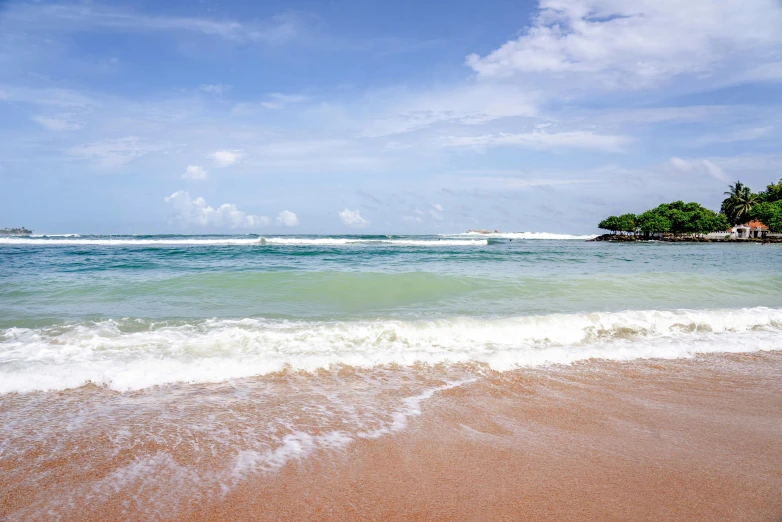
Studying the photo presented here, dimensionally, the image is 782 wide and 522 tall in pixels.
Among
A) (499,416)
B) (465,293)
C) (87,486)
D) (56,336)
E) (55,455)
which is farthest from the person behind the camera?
(465,293)

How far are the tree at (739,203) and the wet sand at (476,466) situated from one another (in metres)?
97.4

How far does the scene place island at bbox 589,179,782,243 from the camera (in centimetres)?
7038

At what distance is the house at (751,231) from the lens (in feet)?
235

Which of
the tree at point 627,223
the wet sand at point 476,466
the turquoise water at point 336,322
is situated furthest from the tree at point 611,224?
the wet sand at point 476,466

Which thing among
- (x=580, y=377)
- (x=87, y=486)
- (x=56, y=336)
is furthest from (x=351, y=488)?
(x=56, y=336)

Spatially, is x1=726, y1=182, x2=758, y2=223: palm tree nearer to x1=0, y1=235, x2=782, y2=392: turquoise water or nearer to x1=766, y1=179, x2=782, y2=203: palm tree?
x1=766, y1=179, x2=782, y2=203: palm tree

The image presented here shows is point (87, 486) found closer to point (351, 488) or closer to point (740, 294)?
point (351, 488)

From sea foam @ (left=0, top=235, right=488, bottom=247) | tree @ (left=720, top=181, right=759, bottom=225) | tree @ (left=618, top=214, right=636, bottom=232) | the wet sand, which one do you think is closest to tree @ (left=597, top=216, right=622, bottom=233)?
tree @ (left=618, top=214, right=636, bottom=232)

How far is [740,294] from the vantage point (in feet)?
34.8

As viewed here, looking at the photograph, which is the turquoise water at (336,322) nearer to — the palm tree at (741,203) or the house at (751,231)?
the house at (751,231)

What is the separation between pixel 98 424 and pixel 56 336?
128 inches

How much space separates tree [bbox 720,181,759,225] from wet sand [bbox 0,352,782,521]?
9745 centimetres

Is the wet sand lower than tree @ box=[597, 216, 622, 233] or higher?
lower

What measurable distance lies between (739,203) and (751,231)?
1088 cm
